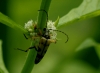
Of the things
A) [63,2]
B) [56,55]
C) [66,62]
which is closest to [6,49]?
[56,55]

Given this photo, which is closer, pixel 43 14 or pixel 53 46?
pixel 43 14

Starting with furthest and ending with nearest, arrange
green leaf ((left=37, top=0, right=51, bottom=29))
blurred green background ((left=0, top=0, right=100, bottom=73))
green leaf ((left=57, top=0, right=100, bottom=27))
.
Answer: blurred green background ((left=0, top=0, right=100, bottom=73)) → green leaf ((left=57, top=0, right=100, bottom=27)) → green leaf ((left=37, top=0, right=51, bottom=29))

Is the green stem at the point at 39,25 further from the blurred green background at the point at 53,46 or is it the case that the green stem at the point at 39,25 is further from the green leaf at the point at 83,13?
the blurred green background at the point at 53,46

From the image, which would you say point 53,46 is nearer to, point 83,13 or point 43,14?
point 83,13

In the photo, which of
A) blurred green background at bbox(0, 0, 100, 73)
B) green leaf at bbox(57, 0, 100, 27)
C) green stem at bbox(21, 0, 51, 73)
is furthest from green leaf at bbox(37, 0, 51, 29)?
blurred green background at bbox(0, 0, 100, 73)

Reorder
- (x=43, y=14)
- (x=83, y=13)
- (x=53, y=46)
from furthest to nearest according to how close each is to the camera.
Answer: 1. (x=53, y=46)
2. (x=83, y=13)
3. (x=43, y=14)

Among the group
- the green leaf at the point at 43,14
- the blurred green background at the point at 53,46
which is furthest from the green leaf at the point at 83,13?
the blurred green background at the point at 53,46

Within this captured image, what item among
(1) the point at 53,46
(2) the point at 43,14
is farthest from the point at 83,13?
(1) the point at 53,46

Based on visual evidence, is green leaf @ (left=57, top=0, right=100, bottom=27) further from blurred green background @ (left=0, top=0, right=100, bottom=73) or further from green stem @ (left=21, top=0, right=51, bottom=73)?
blurred green background @ (left=0, top=0, right=100, bottom=73)
